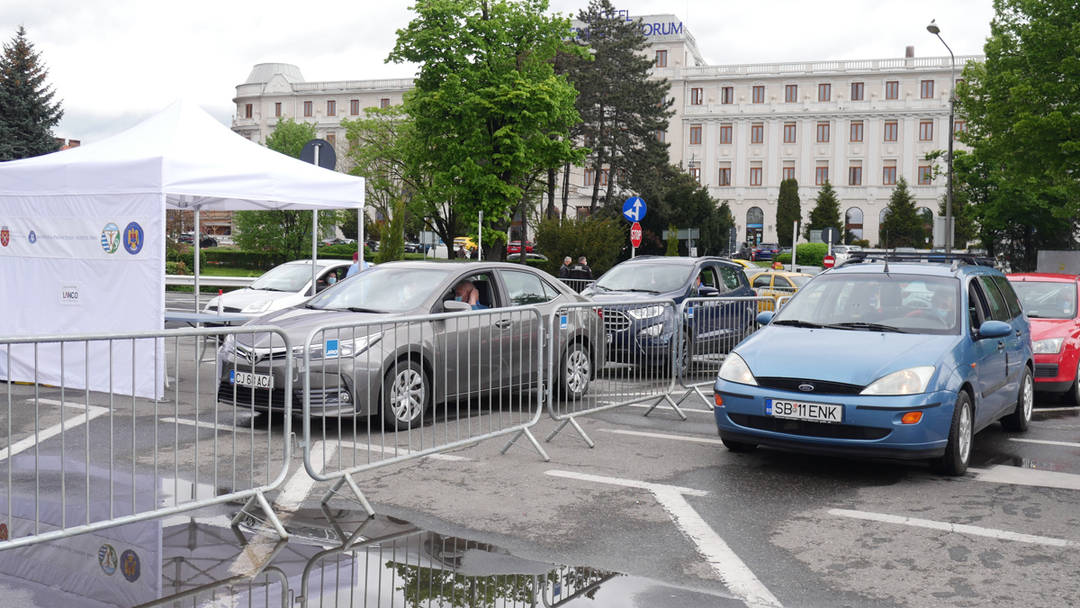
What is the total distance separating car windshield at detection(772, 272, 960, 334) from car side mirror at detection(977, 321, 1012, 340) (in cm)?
19

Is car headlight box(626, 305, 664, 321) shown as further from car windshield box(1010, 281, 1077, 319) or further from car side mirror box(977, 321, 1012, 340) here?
car windshield box(1010, 281, 1077, 319)

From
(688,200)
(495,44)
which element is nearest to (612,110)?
(688,200)

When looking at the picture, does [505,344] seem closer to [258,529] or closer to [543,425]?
[543,425]

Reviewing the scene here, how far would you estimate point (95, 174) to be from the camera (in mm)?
10695

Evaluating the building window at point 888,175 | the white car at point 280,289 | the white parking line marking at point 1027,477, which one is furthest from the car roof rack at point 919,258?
the building window at point 888,175

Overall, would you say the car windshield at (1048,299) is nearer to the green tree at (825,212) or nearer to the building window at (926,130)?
the green tree at (825,212)

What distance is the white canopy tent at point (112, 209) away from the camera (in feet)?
34.4

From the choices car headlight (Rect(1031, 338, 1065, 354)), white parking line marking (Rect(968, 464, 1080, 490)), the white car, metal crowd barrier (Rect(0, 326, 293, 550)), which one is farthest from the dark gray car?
the white car

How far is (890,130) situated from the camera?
90000 millimetres

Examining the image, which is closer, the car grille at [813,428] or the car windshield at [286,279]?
the car grille at [813,428]

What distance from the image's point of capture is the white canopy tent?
1048 cm

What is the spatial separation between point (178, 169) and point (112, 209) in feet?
3.24

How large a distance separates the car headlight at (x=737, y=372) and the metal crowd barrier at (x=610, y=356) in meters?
1.35

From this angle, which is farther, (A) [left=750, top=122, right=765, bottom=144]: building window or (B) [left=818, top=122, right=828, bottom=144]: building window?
(A) [left=750, top=122, right=765, bottom=144]: building window
